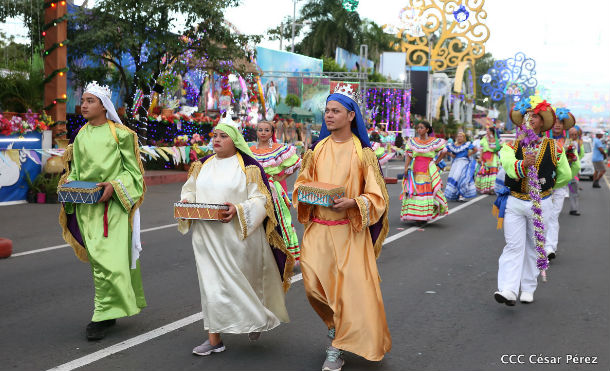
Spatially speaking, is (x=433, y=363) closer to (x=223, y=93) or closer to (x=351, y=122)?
(x=351, y=122)

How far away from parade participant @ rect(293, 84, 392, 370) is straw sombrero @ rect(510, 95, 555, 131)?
249cm

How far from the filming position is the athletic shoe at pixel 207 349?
16.3 ft

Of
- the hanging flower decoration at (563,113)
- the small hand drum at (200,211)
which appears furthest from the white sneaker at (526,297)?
the small hand drum at (200,211)

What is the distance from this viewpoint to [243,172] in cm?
505

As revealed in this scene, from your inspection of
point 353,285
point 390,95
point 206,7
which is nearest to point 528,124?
point 353,285

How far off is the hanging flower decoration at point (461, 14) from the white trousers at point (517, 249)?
111ft

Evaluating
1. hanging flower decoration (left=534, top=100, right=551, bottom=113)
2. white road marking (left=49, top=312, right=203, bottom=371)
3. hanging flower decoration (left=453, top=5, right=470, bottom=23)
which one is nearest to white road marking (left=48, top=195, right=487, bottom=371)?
white road marking (left=49, top=312, right=203, bottom=371)

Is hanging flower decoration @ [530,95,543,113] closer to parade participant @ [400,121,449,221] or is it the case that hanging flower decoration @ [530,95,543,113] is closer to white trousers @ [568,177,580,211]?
parade participant @ [400,121,449,221]

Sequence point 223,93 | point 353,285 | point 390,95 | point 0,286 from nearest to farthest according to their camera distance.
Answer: point 353,285
point 0,286
point 223,93
point 390,95

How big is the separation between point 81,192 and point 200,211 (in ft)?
3.51

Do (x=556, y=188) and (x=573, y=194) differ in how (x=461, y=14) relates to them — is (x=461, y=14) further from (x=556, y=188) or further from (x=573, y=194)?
(x=556, y=188)

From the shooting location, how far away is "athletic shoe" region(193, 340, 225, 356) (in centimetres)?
497

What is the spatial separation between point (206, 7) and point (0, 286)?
14434 millimetres

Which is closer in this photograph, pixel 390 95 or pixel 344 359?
pixel 344 359
